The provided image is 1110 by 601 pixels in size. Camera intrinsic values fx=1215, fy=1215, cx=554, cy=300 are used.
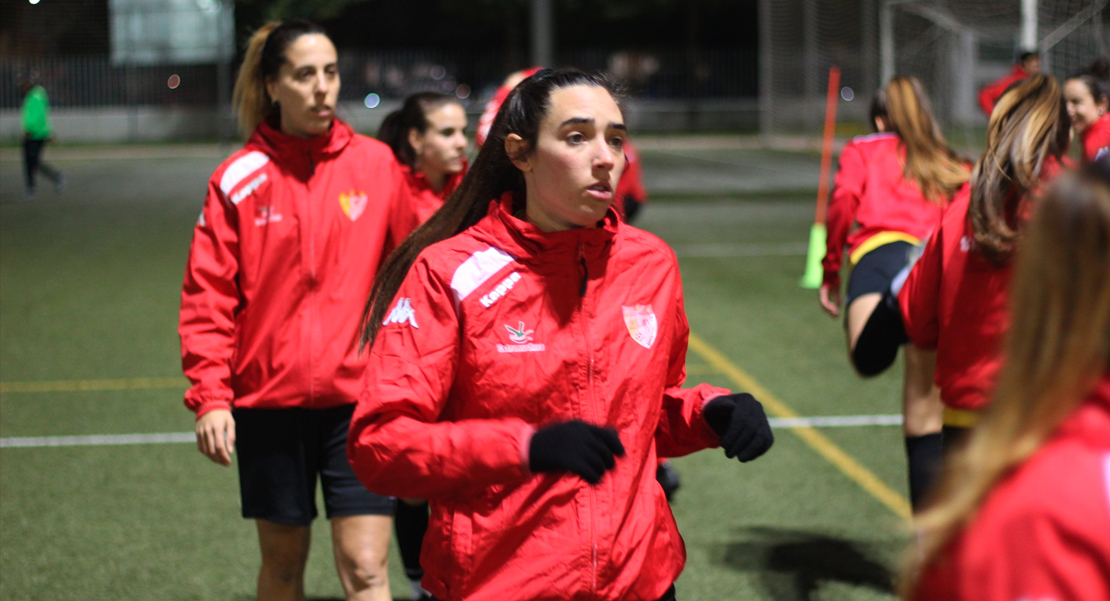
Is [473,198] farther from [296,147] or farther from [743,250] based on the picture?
[743,250]

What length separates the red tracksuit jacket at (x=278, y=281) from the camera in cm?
368

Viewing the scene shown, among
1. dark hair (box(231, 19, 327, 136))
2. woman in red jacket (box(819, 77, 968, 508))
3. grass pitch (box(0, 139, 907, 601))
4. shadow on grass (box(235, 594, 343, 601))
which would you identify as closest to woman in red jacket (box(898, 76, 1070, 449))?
woman in red jacket (box(819, 77, 968, 508))

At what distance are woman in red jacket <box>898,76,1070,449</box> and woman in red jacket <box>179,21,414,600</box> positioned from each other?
1.69 metres

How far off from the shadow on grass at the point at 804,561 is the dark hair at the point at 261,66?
2.78 metres

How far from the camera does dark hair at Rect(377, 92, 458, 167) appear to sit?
5.07m

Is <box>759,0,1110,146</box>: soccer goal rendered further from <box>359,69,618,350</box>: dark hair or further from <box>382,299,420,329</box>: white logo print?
<box>382,299,420,329</box>: white logo print

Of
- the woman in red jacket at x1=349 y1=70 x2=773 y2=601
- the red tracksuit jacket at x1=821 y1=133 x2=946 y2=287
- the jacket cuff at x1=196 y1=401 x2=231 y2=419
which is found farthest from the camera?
the red tracksuit jacket at x1=821 y1=133 x2=946 y2=287

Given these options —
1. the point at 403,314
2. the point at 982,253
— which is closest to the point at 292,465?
the point at 403,314

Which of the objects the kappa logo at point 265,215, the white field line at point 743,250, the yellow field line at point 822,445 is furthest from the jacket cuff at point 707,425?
the white field line at point 743,250

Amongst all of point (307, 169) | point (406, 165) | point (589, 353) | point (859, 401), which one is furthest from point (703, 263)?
point (589, 353)

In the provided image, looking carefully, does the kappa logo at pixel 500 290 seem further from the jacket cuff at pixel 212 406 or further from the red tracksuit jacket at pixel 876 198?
the red tracksuit jacket at pixel 876 198

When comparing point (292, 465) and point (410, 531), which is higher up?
point (292, 465)

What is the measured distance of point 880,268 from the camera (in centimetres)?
505

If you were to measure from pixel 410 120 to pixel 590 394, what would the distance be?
114 inches
